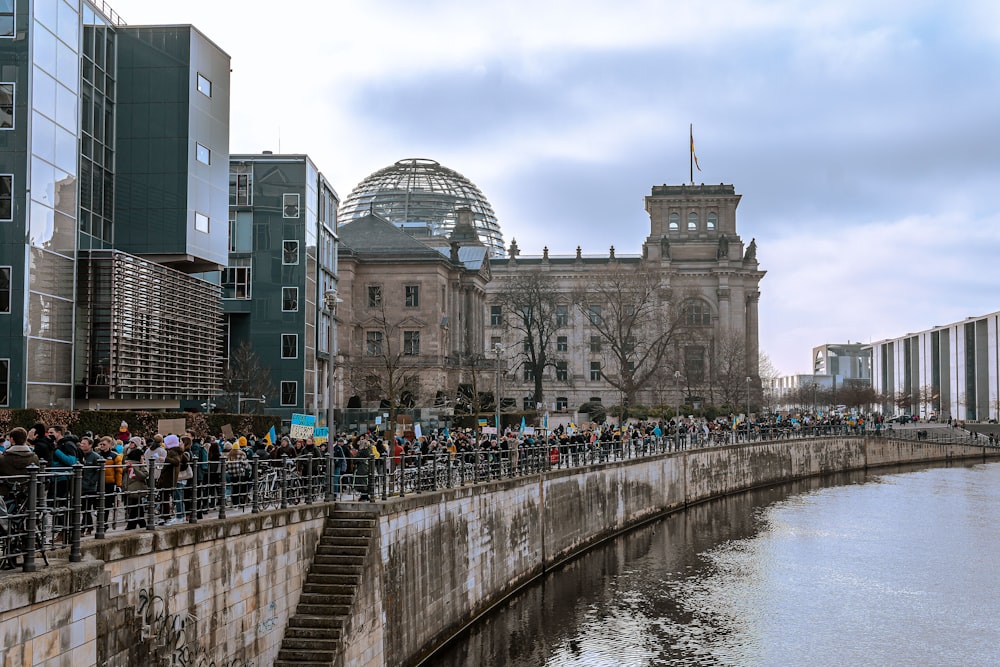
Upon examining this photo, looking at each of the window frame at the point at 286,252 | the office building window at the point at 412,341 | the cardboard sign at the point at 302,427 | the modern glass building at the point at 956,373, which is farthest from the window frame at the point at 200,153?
the modern glass building at the point at 956,373

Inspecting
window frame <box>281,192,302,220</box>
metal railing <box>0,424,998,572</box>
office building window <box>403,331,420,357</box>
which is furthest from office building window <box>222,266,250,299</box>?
office building window <box>403,331,420,357</box>

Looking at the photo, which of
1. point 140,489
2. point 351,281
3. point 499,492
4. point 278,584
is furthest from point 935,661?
point 351,281

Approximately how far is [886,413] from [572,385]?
76.4m

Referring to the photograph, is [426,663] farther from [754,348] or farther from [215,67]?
[754,348]

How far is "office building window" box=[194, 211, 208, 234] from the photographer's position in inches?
1575

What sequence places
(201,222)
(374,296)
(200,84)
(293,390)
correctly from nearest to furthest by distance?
(200,84), (201,222), (293,390), (374,296)

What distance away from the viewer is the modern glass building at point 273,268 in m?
56.5

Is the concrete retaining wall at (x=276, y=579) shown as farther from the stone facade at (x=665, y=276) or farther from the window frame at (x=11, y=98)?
the stone facade at (x=665, y=276)

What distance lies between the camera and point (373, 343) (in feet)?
281

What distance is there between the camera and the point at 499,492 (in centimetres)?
3008

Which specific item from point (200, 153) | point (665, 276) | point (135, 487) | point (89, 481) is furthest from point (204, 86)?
point (665, 276)

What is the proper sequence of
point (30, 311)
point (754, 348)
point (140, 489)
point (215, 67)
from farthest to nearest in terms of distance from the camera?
point (754, 348), point (215, 67), point (30, 311), point (140, 489)

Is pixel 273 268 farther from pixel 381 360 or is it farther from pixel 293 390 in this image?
pixel 381 360

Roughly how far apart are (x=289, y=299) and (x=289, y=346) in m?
2.45
